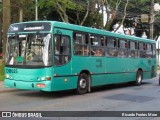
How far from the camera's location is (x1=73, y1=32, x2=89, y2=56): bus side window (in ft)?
51.0

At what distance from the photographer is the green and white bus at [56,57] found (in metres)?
14.1

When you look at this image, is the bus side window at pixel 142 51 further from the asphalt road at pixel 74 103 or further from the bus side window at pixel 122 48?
the asphalt road at pixel 74 103

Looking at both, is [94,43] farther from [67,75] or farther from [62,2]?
[62,2]

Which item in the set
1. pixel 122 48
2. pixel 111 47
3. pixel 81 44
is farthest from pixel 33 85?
pixel 122 48

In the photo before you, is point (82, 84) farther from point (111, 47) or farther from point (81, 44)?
point (111, 47)

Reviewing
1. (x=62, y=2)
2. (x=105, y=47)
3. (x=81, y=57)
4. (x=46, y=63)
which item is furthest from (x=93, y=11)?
(x=46, y=63)

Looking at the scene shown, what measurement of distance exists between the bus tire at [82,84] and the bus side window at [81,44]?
3.14ft

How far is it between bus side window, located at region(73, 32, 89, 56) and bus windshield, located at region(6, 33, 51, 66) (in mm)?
1729

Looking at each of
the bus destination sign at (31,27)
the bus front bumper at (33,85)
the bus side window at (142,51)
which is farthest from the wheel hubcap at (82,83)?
the bus side window at (142,51)

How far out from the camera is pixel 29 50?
14328 millimetres

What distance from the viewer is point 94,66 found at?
1688 cm

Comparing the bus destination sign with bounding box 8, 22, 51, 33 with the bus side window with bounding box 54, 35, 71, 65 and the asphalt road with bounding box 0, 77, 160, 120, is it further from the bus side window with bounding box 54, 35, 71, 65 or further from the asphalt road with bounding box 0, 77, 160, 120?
the asphalt road with bounding box 0, 77, 160, 120

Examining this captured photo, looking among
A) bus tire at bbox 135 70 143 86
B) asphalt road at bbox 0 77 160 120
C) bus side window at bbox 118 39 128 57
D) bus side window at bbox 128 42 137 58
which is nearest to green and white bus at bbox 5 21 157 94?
asphalt road at bbox 0 77 160 120

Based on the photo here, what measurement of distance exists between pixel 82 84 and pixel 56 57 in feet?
7.49
